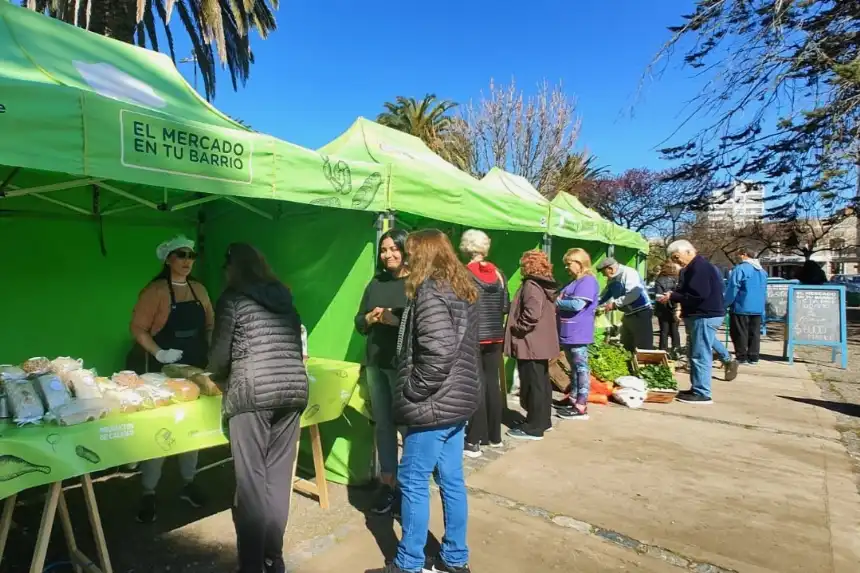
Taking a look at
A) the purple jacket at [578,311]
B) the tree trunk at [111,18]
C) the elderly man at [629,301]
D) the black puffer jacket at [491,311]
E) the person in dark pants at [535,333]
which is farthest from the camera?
the tree trunk at [111,18]

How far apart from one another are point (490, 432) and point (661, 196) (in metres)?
29.7

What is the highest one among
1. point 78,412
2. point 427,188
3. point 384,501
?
point 427,188

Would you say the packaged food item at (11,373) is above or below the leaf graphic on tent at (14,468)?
above

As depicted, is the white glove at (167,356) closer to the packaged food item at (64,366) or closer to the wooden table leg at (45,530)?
the packaged food item at (64,366)

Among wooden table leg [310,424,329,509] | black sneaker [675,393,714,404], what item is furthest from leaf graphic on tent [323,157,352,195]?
black sneaker [675,393,714,404]

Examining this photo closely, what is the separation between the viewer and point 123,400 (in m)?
2.62

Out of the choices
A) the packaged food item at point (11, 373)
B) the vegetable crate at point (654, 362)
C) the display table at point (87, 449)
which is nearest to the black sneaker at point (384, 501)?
the display table at point (87, 449)

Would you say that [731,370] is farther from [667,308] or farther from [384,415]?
[384,415]

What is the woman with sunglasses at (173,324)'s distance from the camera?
3.34 meters

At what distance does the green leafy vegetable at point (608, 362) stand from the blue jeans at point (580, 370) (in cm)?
99

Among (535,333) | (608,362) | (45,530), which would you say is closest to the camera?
(45,530)

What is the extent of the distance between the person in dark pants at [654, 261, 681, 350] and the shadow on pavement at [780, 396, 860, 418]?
7.72ft

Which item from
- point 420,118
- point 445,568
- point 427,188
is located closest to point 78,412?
point 445,568

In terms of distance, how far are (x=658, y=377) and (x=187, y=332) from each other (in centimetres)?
517
